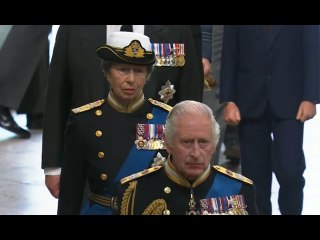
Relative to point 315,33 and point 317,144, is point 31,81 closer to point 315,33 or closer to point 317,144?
point 317,144

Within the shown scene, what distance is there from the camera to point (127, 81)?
3.55 meters

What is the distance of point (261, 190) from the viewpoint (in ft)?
16.3

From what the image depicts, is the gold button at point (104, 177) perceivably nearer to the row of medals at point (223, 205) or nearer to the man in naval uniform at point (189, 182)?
the man in naval uniform at point (189, 182)

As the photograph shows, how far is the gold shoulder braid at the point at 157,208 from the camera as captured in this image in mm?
3072

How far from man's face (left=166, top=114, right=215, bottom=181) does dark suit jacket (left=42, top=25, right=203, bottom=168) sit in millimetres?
919

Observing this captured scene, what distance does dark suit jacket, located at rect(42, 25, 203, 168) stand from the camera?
3988 millimetres

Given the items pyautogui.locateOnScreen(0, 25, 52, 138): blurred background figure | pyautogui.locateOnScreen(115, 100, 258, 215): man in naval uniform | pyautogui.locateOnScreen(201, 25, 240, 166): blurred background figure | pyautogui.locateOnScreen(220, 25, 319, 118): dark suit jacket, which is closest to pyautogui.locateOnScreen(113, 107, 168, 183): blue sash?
pyautogui.locateOnScreen(115, 100, 258, 215): man in naval uniform

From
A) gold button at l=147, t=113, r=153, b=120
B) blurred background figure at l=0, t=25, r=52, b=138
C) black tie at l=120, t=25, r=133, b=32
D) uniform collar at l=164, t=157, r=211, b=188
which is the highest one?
blurred background figure at l=0, t=25, r=52, b=138

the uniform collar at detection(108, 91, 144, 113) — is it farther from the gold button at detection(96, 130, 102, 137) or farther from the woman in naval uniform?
the gold button at detection(96, 130, 102, 137)

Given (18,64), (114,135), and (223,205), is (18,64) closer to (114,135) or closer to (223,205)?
(114,135)

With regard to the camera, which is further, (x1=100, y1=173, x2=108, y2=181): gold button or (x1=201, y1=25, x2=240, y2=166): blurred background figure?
(x1=201, y1=25, x2=240, y2=166): blurred background figure
